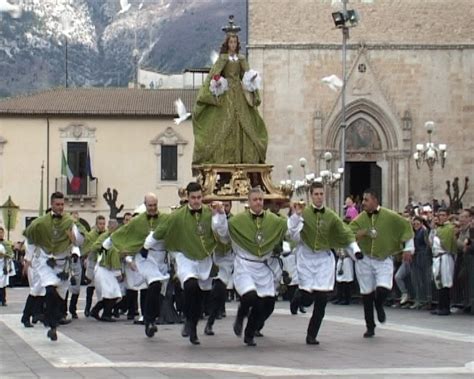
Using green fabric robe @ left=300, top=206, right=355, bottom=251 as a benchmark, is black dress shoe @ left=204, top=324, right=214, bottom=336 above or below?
below

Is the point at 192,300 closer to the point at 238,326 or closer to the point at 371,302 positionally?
the point at 238,326

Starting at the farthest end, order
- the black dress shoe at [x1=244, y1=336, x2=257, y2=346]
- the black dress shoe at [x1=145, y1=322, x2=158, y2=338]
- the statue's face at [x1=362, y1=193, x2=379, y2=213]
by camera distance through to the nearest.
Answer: the statue's face at [x1=362, y1=193, x2=379, y2=213], the black dress shoe at [x1=145, y1=322, x2=158, y2=338], the black dress shoe at [x1=244, y1=336, x2=257, y2=346]

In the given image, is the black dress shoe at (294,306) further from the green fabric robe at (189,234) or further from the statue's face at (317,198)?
the green fabric robe at (189,234)

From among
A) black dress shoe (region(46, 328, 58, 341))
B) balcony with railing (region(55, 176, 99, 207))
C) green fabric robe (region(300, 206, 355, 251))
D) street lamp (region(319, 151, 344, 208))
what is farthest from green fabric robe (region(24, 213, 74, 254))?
balcony with railing (region(55, 176, 99, 207))

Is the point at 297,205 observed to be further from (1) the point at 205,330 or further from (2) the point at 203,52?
(2) the point at 203,52

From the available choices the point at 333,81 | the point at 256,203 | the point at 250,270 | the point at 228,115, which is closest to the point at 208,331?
the point at 250,270

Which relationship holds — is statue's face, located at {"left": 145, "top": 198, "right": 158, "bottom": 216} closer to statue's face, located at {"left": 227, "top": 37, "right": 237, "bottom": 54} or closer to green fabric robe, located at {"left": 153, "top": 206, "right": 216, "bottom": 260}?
green fabric robe, located at {"left": 153, "top": 206, "right": 216, "bottom": 260}

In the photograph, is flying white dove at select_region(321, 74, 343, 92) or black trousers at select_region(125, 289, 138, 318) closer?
black trousers at select_region(125, 289, 138, 318)

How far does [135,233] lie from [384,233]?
326 centimetres

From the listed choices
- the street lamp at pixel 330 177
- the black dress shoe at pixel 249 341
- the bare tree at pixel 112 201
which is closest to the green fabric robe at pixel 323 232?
the black dress shoe at pixel 249 341

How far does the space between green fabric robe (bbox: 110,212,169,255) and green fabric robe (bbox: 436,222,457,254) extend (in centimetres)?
671

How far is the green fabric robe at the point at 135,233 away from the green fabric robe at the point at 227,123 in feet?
16.2

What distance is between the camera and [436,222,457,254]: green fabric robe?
2100cm

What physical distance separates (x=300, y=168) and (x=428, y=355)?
3278 centimetres
